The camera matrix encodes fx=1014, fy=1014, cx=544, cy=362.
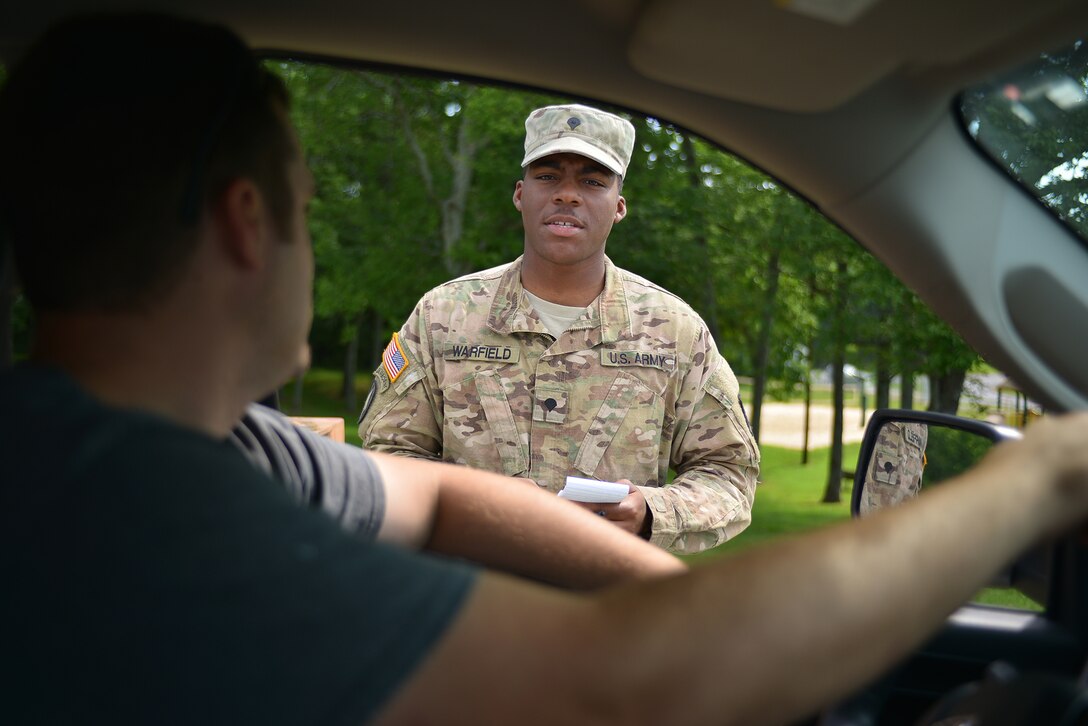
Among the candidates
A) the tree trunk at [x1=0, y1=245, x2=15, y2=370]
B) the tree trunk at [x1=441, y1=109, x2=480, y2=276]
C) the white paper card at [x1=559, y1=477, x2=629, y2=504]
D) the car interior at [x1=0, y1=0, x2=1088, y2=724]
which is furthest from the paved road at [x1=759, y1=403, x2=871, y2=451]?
the tree trunk at [x1=0, y1=245, x2=15, y2=370]

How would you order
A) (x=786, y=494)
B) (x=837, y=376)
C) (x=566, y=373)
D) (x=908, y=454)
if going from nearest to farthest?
(x=908, y=454), (x=566, y=373), (x=837, y=376), (x=786, y=494)

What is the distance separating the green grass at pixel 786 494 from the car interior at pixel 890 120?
Result: 5.7 inches

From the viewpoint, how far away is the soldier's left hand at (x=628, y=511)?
2.55 metres

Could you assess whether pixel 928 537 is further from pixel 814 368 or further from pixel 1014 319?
pixel 814 368

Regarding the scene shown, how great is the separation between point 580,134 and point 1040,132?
1.84m

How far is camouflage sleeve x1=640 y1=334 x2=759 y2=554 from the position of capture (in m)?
2.78

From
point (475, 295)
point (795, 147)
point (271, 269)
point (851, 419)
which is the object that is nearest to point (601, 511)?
point (475, 295)

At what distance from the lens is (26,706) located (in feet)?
2.70

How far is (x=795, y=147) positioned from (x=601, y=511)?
4.13 ft

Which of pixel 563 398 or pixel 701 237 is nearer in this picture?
pixel 563 398

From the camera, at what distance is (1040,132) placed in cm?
142

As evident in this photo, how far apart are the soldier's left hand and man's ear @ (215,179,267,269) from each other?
161 cm

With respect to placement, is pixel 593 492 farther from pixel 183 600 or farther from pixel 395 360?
pixel 183 600

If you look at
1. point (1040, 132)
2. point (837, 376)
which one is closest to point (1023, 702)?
point (1040, 132)
